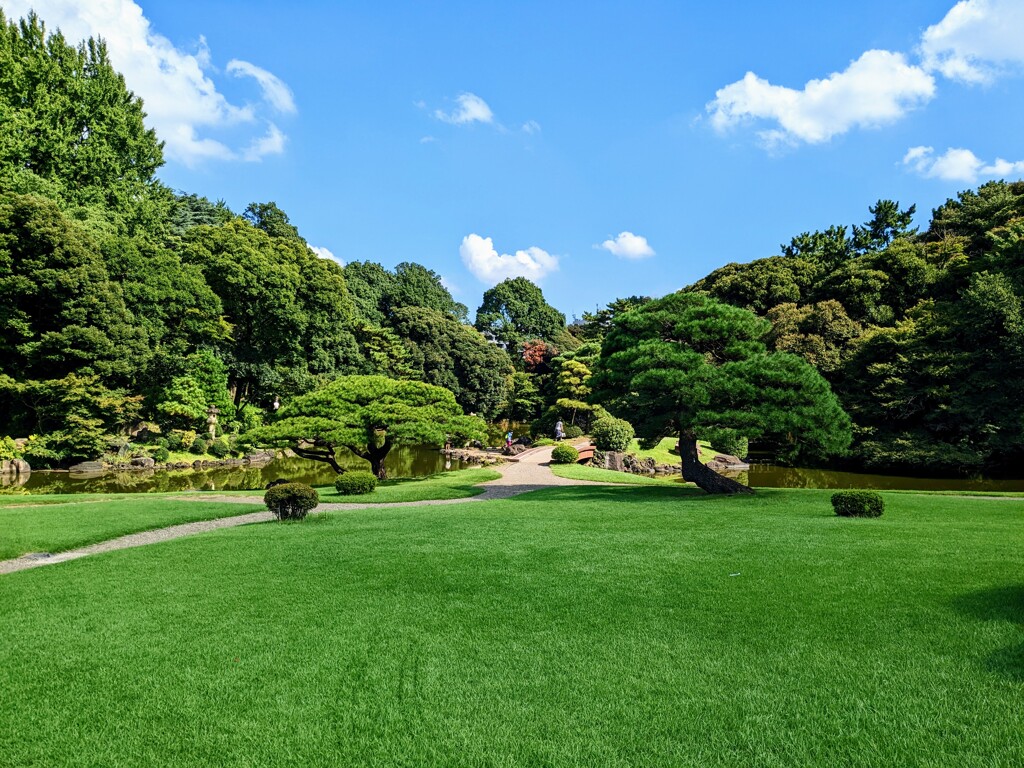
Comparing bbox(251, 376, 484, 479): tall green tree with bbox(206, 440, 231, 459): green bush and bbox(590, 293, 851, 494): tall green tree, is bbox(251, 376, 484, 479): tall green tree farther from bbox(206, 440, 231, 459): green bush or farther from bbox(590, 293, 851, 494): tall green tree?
bbox(206, 440, 231, 459): green bush

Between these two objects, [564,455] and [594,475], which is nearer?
[594,475]

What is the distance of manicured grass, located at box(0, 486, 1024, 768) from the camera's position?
324 cm

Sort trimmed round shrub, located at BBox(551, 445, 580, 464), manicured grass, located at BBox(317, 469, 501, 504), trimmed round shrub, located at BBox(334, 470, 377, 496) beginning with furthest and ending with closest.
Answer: trimmed round shrub, located at BBox(551, 445, 580, 464) < trimmed round shrub, located at BBox(334, 470, 377, 496) < manicured grass, located at BBox(317, 469, 501, 504)

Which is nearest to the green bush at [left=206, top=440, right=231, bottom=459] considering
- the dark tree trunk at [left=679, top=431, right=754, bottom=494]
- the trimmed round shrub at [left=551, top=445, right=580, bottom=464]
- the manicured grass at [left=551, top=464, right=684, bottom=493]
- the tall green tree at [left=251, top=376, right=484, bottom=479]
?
→ the tall green tree at [left=251, top=376, right=484, bottom=479]

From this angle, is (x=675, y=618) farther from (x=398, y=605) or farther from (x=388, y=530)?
(x=388, y=530)

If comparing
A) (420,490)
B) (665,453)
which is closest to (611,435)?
(665,453)

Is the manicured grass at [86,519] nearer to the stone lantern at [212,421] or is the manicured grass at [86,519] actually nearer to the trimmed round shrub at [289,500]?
the trimmed round shrub at [289,500]

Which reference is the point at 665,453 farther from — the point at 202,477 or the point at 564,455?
the point at 202,477

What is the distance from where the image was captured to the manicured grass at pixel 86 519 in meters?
9.41

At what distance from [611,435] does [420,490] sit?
15.0m

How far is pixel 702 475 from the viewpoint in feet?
48.5

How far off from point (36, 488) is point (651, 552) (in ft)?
73.3

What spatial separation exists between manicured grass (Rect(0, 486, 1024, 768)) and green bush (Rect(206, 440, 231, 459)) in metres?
22.6

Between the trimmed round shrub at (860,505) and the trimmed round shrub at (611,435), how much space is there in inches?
741
